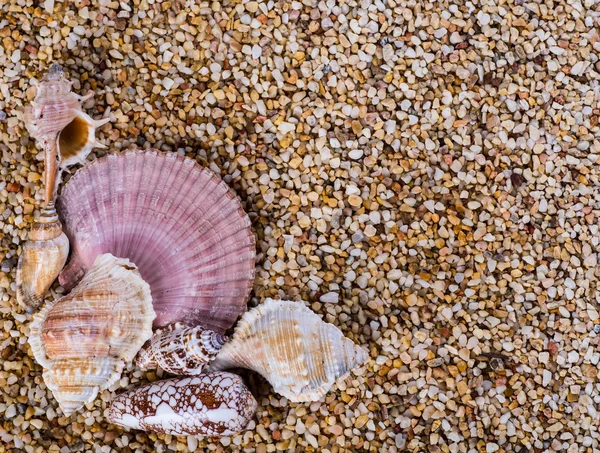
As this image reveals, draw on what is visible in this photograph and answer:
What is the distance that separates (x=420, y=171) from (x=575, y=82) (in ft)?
1.66

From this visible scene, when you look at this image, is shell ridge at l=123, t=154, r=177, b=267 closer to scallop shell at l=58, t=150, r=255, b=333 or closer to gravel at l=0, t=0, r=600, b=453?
scallop shell at l=58, t=150, r=255, b=333

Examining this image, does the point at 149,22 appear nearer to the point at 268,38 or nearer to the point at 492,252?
the point at 268,38

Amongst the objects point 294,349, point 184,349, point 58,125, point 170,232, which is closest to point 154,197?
point 170,232

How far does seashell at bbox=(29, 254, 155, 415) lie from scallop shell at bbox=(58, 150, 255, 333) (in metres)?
0.08

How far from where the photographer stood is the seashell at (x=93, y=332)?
4.82ft

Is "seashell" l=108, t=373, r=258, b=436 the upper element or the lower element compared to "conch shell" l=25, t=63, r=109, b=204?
lower

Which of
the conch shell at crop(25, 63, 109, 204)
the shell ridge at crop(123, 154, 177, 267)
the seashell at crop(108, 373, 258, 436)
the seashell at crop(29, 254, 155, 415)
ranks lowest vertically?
the seashell at crop(108, 373, 258, 436)

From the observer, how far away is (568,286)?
1.66 metres

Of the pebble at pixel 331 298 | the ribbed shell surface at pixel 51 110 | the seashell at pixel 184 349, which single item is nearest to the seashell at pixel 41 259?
the ribbed shell surface at pixel 51 110

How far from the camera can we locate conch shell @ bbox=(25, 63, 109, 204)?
1.57 metres

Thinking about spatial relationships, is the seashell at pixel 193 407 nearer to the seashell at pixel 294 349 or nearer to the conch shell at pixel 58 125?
the seashell at pixel 294 349

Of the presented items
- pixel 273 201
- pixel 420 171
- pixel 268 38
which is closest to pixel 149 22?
pixel 268 38

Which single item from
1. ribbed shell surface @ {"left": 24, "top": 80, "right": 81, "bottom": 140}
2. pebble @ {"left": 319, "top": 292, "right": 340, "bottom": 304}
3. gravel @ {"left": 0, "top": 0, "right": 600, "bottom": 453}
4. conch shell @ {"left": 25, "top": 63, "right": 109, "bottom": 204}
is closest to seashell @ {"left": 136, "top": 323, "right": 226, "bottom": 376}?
gravel @ {"left": 0, "top": 0, "right": 600, "bottom": 453}

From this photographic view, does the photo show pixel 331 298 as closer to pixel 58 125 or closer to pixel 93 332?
pixel 93 332
